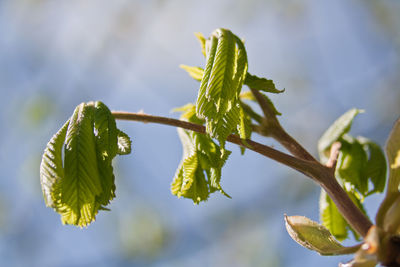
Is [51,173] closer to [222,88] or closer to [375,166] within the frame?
[222,88]

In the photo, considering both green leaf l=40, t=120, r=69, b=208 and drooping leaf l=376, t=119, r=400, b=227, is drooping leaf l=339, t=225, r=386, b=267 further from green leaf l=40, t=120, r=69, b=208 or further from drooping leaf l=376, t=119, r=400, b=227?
green leaf l=40, t=120, r=69, b=208

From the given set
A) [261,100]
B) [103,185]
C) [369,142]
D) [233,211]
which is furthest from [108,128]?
[233,211]

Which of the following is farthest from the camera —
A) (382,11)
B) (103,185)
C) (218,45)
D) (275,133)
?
(382,11)

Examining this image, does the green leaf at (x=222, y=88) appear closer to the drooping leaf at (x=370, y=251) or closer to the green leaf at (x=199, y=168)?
the green leaf at (x=199, y=168)

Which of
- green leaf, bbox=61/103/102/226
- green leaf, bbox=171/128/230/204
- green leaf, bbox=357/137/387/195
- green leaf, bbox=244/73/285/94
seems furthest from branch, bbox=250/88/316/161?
green leaf, bbox=61/103/102/226

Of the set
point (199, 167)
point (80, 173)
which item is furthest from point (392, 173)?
point (80, 173)

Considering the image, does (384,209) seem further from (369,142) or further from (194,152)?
(369,142)
